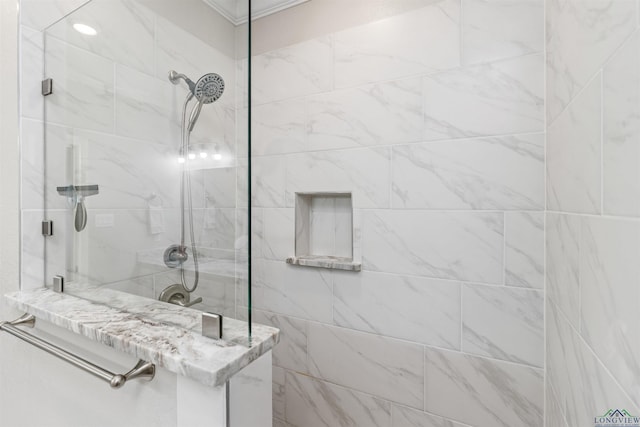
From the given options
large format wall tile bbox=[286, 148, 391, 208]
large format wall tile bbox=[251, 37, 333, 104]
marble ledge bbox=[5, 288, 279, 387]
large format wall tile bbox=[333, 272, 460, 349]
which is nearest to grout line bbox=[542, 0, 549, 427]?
large format wall tile bbox=[333, 272, 460, 349]

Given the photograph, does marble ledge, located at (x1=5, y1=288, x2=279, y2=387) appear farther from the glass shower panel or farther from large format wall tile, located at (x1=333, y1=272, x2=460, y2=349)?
large format wall tile, located at (x1=333, y1=272, x2=460, y2=349)

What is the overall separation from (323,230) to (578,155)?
0.99m

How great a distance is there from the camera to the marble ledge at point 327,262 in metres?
1.25

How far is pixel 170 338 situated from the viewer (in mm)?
608

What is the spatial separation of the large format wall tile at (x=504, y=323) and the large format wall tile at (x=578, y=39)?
59 cm

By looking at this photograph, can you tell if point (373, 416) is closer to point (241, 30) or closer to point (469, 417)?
point (469, 417)

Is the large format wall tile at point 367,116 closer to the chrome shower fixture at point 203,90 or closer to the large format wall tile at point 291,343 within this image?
the chrome shower fixture at point 203,90

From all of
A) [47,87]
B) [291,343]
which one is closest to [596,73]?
[291,343]

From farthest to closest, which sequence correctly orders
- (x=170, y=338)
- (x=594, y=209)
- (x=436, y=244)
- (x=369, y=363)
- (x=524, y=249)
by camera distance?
(x=369, y=363)
(x=436, y=244)
(x=524, y=249)
(x=170, y=338)
(x=594, y=209)

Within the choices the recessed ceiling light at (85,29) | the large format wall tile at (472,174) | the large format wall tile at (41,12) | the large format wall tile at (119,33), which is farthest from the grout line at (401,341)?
the large format wall tile at (41,12)

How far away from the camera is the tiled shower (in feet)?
1.68

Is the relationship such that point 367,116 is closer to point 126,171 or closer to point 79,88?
point 126,171

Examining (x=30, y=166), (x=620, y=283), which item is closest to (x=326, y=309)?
(x=620, y=283)

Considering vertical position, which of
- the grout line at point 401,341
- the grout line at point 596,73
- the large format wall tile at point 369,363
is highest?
the grout line at point 596,73
